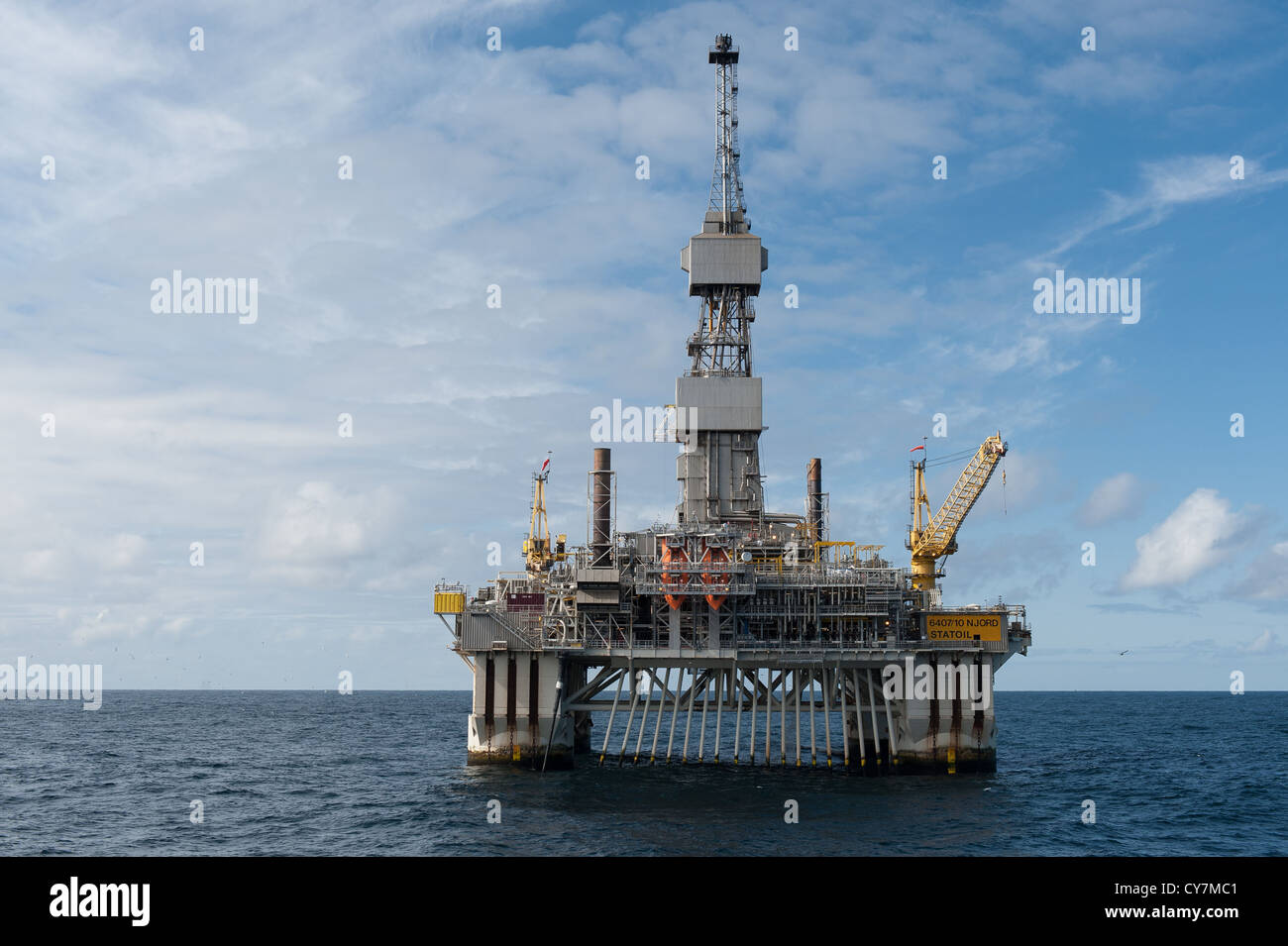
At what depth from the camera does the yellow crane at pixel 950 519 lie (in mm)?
67250

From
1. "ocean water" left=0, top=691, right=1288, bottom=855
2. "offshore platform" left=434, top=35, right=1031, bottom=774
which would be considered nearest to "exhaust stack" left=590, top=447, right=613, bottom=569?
"offshore platform" left=434, top=35, right=1031, bottom=774

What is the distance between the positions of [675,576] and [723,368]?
1869cm

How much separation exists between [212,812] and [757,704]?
32.1 metres

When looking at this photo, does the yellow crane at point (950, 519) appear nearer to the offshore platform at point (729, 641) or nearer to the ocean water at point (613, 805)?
the offshore platform at point (729, 641)

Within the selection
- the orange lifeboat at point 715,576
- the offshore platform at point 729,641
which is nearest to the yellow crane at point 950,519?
the offshore platform at point 729,641

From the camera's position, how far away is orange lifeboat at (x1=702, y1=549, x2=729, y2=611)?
2384 inches

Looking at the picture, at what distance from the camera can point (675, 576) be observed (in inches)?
2402

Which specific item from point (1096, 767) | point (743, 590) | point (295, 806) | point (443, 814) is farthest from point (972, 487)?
point (295, 806)

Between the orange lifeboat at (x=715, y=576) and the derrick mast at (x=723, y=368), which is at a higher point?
the derrick mast at (x=723, y=368)

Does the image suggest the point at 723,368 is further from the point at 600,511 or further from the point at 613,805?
the point at 613,805

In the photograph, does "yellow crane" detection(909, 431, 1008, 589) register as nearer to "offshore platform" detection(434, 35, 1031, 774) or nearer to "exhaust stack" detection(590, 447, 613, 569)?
"offshore platform" detection(434, 35, 1031, 774)

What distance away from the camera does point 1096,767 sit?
73625 mm

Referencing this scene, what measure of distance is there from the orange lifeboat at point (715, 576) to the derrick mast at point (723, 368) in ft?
20.2

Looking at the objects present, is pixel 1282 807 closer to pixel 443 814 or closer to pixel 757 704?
pixel 757 704
